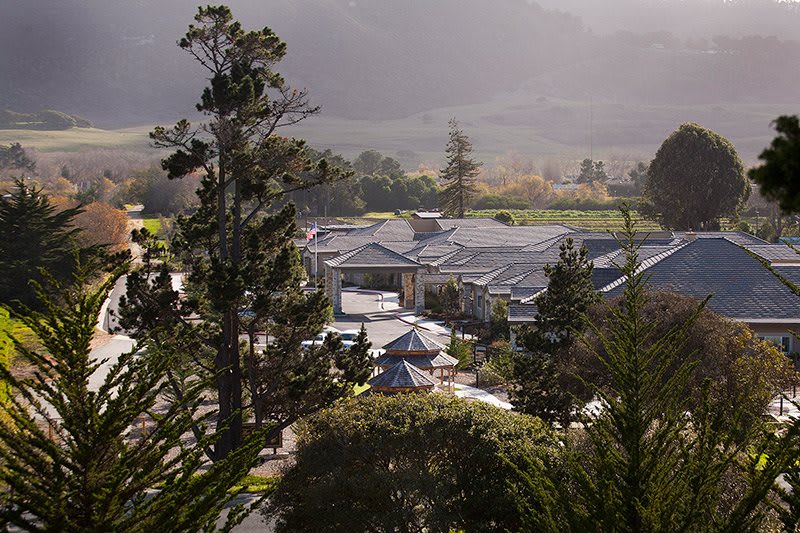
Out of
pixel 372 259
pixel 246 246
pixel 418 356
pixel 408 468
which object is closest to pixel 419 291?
pixel 372 259

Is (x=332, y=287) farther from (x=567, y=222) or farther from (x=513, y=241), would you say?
(x=567, y=222)

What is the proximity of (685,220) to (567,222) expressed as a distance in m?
24.2

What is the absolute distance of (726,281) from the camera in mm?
38406

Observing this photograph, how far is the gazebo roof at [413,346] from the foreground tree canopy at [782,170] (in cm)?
2859

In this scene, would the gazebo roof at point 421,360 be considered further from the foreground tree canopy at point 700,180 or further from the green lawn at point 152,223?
the green lawn at point 152,223

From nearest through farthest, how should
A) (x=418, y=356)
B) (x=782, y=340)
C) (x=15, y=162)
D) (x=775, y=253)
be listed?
(x=418, y=356) → (x=782, y=340) → (x=775, y=253) → (x=15, y=162)

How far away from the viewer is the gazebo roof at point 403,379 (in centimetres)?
2786

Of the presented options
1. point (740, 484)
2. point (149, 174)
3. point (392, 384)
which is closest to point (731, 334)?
point (392, 384)

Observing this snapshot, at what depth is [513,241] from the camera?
68.2 meters

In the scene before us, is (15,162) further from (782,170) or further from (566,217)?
(782,170)

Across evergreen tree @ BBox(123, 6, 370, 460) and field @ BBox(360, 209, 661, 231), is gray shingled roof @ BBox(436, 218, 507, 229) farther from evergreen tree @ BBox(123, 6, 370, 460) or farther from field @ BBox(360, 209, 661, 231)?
evergreen tree @ BBox(123, 6, 370, 460)

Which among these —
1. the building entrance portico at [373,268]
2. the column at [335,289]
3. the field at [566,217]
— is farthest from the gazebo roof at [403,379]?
the field at [566,217]

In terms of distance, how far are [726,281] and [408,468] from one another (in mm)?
25233

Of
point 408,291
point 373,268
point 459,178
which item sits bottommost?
point 408,291
